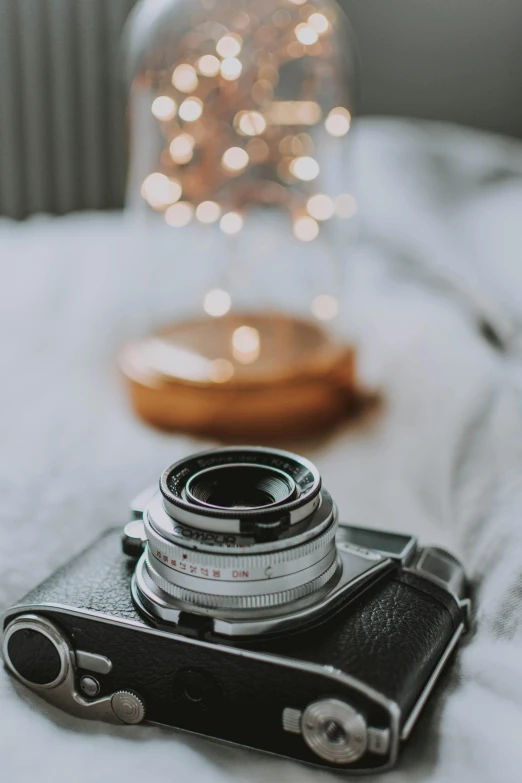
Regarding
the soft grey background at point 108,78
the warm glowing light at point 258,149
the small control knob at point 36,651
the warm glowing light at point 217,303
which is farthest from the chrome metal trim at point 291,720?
the soft grey background at point 108,78

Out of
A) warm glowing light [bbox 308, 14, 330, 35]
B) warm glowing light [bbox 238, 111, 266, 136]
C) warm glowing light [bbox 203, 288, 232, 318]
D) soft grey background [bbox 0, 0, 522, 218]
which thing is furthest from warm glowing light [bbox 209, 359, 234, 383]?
soft grey background [bbox 0, 0, 522, 218]

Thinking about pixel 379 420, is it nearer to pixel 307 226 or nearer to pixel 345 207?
pixel 307 226

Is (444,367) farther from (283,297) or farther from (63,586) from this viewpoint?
(63,586)

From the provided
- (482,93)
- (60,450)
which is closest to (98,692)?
(60,450)

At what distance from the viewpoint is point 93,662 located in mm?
422

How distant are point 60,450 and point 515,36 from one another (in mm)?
1268

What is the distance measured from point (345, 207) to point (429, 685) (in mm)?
803

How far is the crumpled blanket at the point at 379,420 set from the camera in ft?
1.33

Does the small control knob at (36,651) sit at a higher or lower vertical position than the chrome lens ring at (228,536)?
lower

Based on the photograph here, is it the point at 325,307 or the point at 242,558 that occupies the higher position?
the point at 242,558

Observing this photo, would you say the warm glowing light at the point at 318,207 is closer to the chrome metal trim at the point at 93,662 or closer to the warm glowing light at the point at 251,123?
the warm glowing light at the point at 251,123

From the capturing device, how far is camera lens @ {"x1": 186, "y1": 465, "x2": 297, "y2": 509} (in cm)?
44

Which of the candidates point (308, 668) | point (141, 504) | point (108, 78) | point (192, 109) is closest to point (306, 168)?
point (192, 109)

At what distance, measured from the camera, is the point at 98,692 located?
1.41 feet
